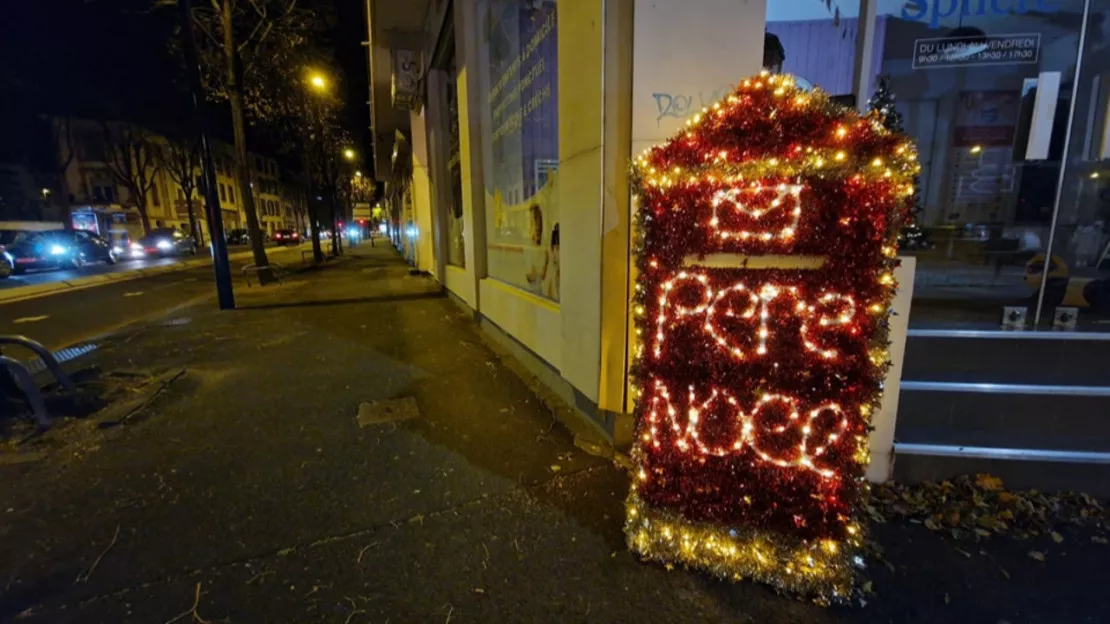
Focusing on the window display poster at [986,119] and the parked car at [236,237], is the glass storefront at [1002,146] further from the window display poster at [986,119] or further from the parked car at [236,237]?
the parked car at [236,237]

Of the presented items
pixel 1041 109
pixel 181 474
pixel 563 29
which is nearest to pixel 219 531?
pixel 181 474

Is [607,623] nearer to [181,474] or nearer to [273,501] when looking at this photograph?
[273,501]

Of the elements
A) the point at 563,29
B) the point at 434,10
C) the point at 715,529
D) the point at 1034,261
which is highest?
the point at 434,10

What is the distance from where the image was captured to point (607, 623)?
1965 mm

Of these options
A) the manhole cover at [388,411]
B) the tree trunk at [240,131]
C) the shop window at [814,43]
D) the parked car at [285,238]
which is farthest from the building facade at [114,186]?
the shop window at [814,43]

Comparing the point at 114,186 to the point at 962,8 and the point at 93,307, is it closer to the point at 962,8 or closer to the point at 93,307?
the point at 93,307

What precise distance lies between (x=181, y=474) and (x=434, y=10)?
28.4ft

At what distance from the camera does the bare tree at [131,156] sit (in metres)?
37.6

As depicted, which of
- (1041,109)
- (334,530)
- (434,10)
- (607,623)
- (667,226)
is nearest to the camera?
(607,623)

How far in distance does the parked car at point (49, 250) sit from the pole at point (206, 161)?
16318mm

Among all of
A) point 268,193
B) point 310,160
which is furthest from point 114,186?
point 310,160

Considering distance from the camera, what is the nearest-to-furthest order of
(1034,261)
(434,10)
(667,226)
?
(667,226)
(1034,261)
(434,10)

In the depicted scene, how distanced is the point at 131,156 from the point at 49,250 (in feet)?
82.8

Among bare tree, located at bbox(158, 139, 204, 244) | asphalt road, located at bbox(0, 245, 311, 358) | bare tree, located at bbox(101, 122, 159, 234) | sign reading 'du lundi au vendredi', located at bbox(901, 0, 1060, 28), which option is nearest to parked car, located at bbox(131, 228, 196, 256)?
bare tree, located at bbox(101, 122, 159, 234)
